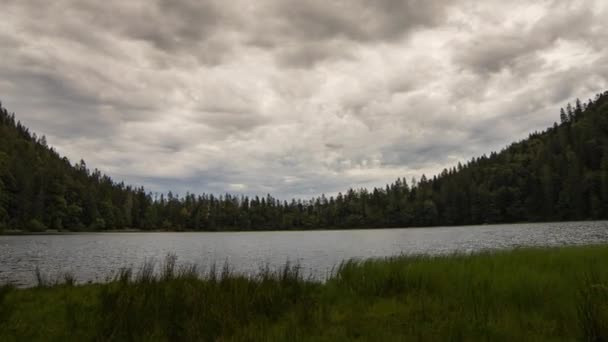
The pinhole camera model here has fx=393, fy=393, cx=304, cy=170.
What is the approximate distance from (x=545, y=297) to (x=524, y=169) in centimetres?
19011

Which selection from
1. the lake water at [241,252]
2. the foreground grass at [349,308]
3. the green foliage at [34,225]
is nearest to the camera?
the foreground grass at [349,308]

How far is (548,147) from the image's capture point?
561ft

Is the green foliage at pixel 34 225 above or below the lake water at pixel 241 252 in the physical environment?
above

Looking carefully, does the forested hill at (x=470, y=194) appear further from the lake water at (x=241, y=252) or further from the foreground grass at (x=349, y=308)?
the foreground grass at (x=349, y=308)

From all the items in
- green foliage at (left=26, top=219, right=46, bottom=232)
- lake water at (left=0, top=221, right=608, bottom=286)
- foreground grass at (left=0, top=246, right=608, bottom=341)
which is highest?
green foliage at (left=26, top=219, right=46, bottom=232)

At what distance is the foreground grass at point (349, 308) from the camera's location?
23.4 ft

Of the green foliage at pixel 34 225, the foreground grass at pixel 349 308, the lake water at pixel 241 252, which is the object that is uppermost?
the green foliage at pixel 34 225

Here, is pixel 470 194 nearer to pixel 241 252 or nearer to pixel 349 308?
pixel 241 252

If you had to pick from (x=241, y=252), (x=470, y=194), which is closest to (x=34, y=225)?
(x=241, y=252)

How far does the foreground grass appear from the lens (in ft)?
23.4

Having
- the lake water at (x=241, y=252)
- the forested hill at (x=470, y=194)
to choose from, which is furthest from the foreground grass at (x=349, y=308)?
the forested hill at (x=470, y=194)

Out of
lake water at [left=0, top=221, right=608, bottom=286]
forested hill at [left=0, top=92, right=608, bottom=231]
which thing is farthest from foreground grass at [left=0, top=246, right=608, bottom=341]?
forested hill at [left=0, top=92, right=608, bottom=231]

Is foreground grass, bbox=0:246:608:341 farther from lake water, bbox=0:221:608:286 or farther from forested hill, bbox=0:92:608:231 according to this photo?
forested hill, bbox=0:92:608:231

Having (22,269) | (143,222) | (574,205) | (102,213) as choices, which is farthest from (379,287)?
(143,222)
